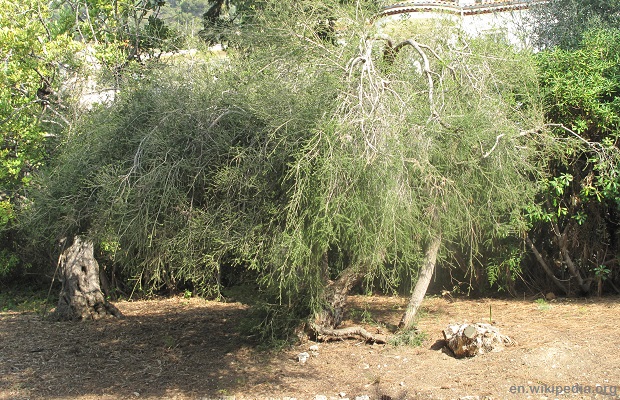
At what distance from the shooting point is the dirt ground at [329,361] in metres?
6.18

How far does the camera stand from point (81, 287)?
9.80 meters

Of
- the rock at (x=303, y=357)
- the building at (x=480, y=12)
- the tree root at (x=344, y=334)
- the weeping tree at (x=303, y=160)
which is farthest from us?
the building at (x=480, y=12)

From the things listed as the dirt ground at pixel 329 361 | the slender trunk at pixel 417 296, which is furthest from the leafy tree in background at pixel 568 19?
the slender trunk at pixel 417 296

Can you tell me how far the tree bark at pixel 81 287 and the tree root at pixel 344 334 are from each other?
3.94m

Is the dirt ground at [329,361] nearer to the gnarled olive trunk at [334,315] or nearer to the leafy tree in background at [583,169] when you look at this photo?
the gnarled olive trunk at [334,315]

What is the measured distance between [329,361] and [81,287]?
14.9 feet

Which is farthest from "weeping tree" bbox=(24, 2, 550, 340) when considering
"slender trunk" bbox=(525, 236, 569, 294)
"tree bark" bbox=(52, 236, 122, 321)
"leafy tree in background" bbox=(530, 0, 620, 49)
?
"leafy tree in background" bbox=(530, 0, 620, 49)

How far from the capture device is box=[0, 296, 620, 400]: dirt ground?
6.18 m

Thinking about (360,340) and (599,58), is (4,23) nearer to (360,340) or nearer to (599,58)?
(360,340)

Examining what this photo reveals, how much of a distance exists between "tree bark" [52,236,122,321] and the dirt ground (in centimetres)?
26

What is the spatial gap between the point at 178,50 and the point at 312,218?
3.61m

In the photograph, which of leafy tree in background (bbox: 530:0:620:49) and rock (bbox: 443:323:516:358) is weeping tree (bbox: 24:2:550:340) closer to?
rock (bbox: 443:323:516:358)

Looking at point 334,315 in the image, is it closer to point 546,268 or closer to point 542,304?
point 542,304

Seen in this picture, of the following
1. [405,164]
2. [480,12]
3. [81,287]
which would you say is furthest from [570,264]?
[81,287]
